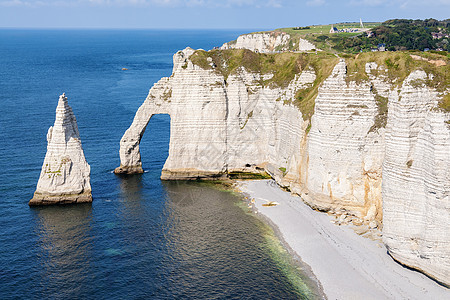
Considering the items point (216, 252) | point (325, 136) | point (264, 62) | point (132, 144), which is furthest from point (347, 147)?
point (132, 144)

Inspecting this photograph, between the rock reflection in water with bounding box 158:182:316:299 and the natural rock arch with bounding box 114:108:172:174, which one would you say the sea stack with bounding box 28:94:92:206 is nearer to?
the natural rock arch with bounding box 114:108:172:174

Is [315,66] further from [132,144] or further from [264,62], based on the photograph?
[132,144]

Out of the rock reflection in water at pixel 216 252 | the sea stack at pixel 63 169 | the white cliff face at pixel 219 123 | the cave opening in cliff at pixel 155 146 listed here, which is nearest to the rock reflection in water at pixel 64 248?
the sea stack at pixel 63 169

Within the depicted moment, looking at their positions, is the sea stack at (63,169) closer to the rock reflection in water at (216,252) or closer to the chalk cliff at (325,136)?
the chalk cliff at (325,136)

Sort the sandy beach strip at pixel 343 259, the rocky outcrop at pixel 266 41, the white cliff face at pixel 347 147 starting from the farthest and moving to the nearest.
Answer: the rocky outcrop at pixel 266 41, the white cliff face at pixel 347 147, the sandy beach strip at pixel 343 259

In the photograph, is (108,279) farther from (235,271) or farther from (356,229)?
(356,229)

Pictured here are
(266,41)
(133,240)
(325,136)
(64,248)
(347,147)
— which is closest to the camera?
(64,248)
